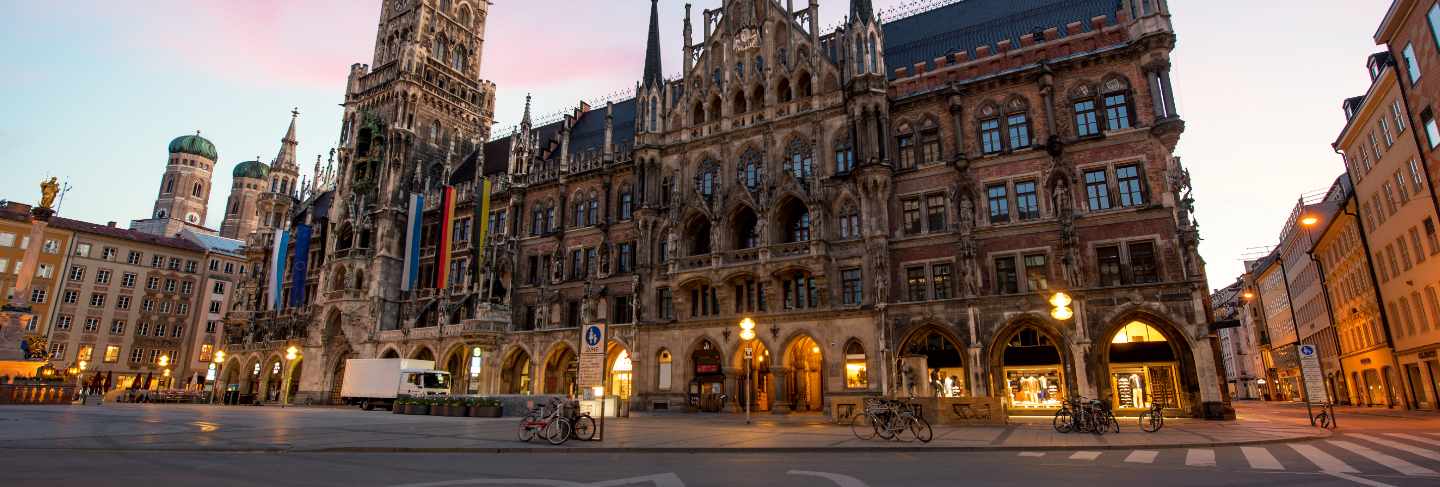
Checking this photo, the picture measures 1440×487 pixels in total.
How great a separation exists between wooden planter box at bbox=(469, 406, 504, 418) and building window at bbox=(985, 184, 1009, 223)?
23726 millimetres

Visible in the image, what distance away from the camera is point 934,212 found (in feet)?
109

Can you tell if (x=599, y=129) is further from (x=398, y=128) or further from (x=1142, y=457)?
(x=1142, y=457)

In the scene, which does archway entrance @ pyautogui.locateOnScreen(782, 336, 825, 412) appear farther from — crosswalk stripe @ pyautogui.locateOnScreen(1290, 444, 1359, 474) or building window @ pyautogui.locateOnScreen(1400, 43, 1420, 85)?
building window @ pyautogui.locateOnScreen(1400, 43, 1420, 85)

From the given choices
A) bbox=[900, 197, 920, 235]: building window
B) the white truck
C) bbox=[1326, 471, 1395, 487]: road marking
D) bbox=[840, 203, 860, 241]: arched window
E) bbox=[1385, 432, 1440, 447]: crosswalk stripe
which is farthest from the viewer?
the white truck

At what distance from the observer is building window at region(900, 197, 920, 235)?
33.5m

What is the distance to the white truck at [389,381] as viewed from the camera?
39.5m

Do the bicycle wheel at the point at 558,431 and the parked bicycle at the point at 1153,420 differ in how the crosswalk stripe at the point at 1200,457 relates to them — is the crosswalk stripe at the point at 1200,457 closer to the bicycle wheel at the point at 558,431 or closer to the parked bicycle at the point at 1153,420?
the parked bicycle at the point at 1153,420

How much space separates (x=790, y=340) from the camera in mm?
34438

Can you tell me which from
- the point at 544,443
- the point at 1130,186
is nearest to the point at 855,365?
the point at 1130,186

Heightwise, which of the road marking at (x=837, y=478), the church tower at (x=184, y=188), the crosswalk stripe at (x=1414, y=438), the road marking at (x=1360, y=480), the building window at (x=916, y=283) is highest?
the church tower at (x=184, y=188)

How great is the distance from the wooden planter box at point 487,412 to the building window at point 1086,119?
93.6 feet

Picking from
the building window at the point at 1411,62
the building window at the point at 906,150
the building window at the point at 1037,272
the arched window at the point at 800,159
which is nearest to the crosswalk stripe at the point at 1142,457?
the building window at the point at 1037,272

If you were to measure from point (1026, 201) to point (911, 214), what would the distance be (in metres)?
5.10

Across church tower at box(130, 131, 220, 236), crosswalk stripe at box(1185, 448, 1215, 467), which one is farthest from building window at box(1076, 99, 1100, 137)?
church tower at box(130, 131, 220, 236)
